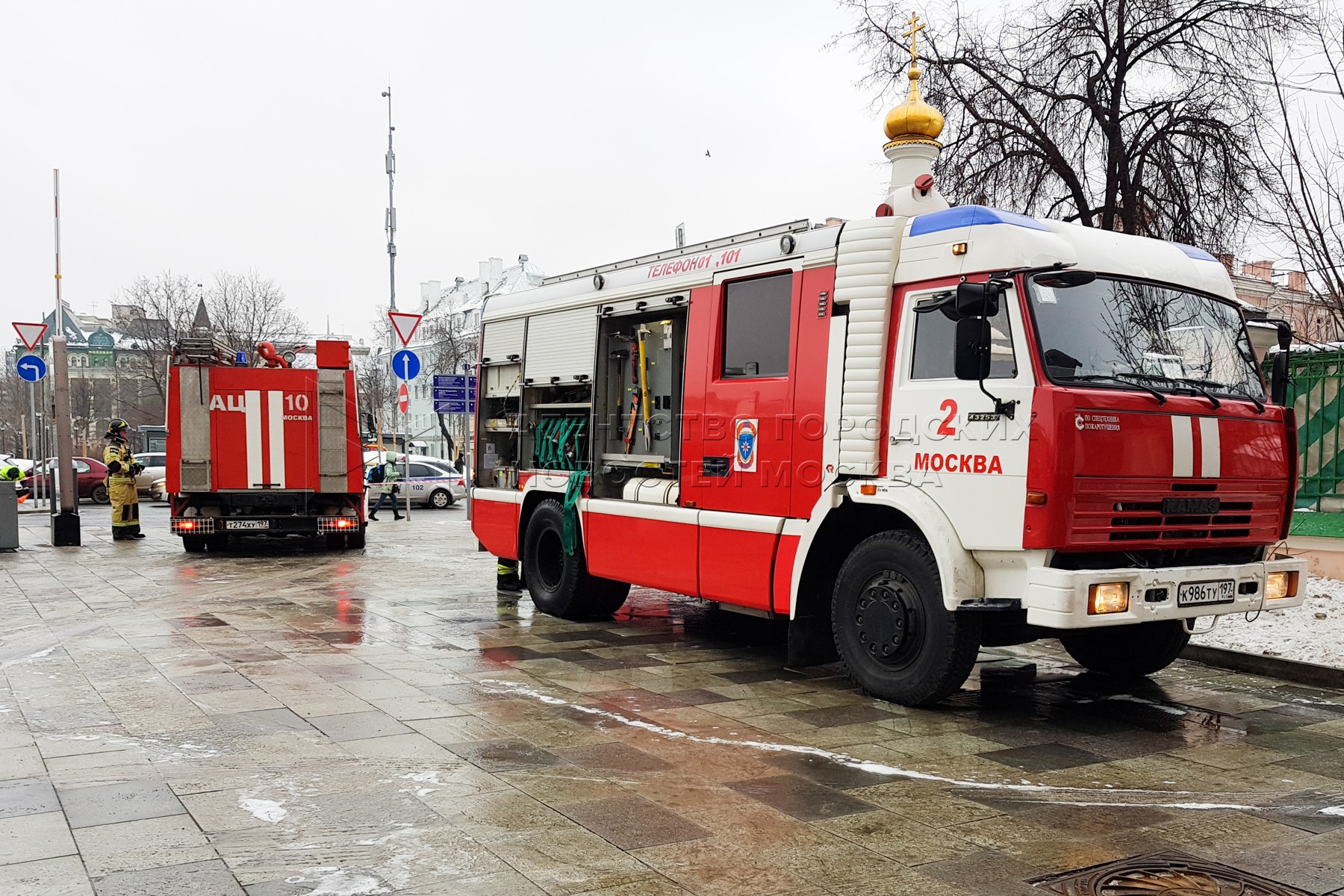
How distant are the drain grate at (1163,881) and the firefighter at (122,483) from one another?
16.9 m

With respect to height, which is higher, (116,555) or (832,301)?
(832,301)

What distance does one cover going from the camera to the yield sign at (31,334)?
19234mm

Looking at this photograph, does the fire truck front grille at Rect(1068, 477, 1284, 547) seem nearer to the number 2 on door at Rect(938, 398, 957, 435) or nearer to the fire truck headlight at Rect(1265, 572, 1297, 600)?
the fire truck headlight at Rect(1265, 572, 1297, 600)

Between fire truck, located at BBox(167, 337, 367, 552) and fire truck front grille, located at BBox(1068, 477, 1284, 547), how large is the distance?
40.3 feet

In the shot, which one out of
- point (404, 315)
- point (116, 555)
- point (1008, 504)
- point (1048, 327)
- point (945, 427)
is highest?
point (404, 315)

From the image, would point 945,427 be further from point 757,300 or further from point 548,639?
point 548,639

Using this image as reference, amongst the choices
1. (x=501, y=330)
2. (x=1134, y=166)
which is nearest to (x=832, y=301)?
(x=501, y=330)

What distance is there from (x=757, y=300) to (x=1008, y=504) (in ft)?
8.70

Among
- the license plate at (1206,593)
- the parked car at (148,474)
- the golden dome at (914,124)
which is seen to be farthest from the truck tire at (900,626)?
the parked car at (148,474)

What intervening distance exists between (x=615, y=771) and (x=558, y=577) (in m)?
5.08

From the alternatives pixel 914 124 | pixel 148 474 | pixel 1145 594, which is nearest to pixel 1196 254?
pixel 914 124

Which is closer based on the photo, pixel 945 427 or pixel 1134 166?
pixel 945 427

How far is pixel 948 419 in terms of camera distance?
21.7 feet

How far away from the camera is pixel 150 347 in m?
52.0
